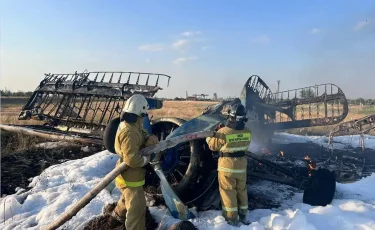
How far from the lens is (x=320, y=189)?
579 cm

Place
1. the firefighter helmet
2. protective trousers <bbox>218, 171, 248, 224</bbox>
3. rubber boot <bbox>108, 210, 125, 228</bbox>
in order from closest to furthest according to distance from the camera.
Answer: rubber boot <bbox>108, 210, 125, 228</bbox> < protective trousers <bbox>218, 171, 248, 224</bbox> < the firefighter helmet

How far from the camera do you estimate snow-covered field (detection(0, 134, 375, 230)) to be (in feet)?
15.2

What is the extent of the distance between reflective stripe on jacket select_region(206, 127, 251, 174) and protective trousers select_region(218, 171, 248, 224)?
9 cm

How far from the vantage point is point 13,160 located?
329 inches

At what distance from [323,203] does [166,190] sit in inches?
112

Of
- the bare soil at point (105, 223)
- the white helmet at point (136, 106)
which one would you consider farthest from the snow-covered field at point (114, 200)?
the white helmet at point (136, 106)

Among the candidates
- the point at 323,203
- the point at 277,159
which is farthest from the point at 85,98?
the point at 323,203

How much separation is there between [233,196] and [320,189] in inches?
77.3

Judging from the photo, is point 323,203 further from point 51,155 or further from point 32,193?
point 51,155

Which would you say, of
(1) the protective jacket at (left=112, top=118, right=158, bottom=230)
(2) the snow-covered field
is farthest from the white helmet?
(2) the snow-covered field

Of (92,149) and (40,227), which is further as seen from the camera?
(92,149)

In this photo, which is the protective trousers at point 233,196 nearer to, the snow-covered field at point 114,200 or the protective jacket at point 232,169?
the protective jacket at point 232,169

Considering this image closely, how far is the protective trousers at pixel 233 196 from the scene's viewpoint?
4.78 m

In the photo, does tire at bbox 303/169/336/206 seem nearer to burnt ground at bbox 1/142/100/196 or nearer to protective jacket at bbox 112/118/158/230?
protective jacket at bbox 112/118/158/230
